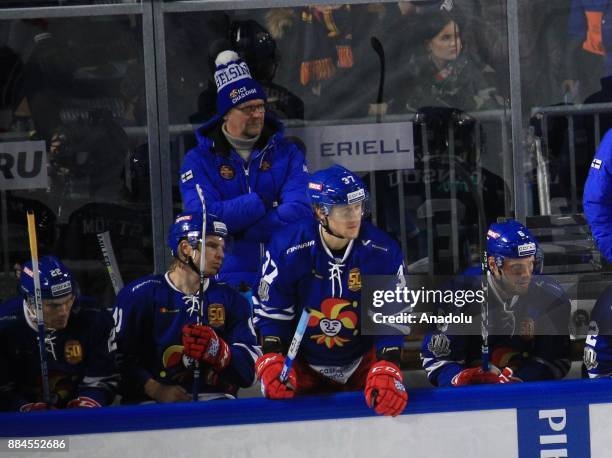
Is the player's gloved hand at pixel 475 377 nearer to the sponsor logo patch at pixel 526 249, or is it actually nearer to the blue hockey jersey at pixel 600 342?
the blue hockey jersey at pixel 600 342

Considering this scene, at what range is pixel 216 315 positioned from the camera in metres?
4.86

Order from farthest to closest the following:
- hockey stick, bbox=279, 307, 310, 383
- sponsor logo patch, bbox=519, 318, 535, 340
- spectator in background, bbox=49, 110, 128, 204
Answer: spectator in background, bbox=49, 110, 128, 204, sponsor logo patch, bbox=519, 318, 535, 340, hockey stick, bbox=279, 307, 310, 383

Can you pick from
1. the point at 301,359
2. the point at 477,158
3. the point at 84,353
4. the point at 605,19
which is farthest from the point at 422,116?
the point at 84,353

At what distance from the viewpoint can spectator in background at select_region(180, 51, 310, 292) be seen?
545 cm

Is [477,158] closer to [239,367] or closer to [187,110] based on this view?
[187,110]

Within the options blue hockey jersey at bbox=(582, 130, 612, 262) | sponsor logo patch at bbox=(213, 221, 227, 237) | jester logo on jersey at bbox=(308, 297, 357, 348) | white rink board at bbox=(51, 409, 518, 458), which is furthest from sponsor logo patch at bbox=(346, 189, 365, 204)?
blue hockey jersey at bbox=(582, 130, 612, 262)

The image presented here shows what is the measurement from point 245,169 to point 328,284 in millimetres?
1157

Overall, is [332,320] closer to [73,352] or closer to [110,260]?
[73,352]

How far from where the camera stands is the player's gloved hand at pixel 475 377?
4555 millimetres

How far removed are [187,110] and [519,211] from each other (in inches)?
68.8

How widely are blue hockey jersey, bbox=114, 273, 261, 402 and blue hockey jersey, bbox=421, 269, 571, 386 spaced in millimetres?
778

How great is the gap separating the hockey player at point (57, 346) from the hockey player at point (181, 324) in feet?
0.42

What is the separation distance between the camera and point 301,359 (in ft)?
15.4

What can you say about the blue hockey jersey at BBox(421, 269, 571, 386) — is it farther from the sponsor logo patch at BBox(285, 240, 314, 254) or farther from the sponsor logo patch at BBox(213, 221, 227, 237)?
the sponsor logo patch at BBox(213, 221, 227, 237)
